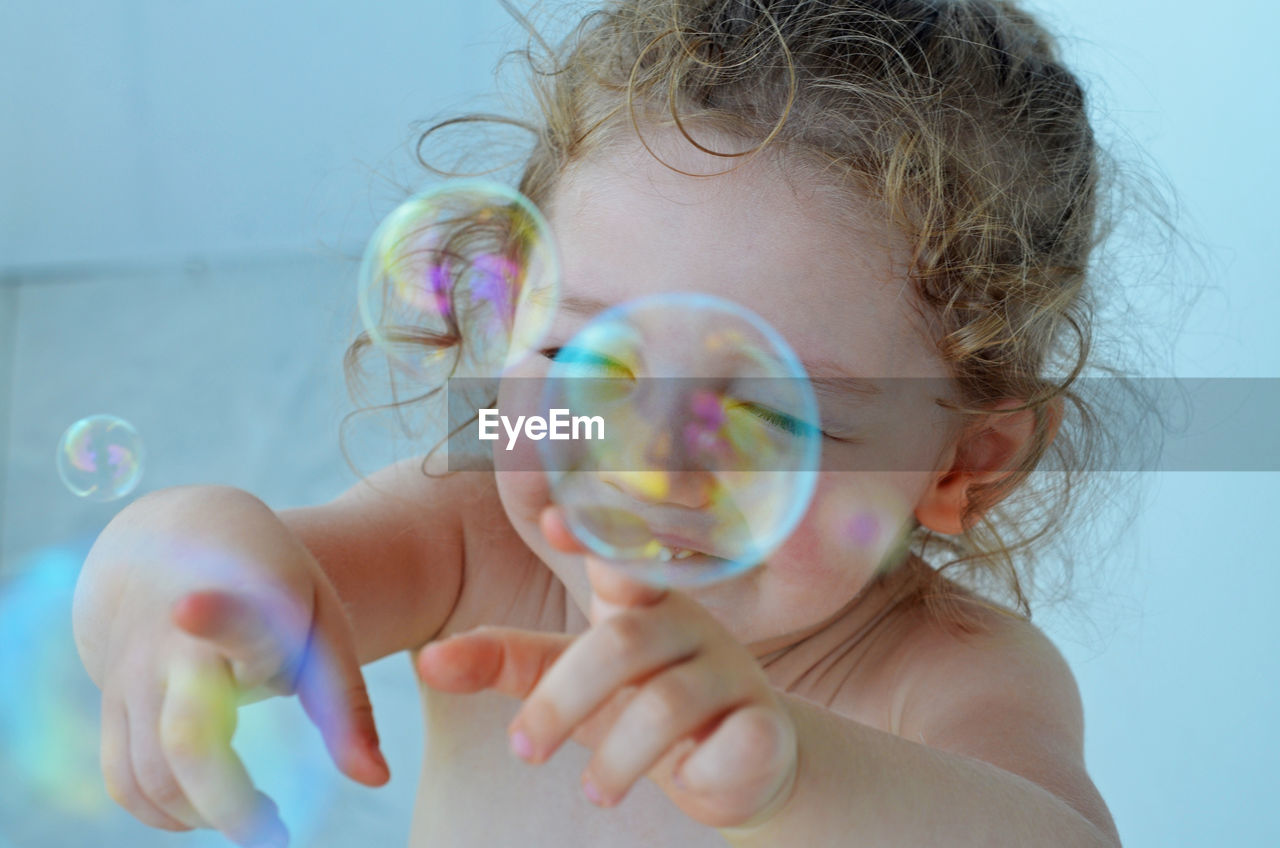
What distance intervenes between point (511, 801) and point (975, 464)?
0.38m

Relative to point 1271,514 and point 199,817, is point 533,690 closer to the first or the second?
point 199,817

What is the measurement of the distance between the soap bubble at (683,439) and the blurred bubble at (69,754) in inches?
32.0

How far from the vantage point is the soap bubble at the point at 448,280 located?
2.92ft

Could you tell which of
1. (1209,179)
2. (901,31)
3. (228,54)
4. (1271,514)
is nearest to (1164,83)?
(1209,179)

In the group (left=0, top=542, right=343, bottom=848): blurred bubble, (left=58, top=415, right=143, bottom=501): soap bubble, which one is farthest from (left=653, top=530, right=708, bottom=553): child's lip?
(left=0, top=542, right=343, bottom=848): blurred bubble

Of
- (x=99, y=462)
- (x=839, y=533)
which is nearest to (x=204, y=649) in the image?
(x=839, y=533)

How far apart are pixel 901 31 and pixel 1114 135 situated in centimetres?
41

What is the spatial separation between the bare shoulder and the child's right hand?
34 centimetres

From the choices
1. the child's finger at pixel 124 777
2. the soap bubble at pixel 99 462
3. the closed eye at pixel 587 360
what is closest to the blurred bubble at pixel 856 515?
the closed eye at pixel 587 360

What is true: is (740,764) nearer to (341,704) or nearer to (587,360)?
(341,704)

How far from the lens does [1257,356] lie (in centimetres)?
110

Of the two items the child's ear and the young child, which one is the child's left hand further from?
the child's ear

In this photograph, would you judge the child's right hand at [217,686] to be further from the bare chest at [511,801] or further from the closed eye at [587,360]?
the bare chest at [511,801]

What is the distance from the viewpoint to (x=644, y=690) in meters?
0.36
